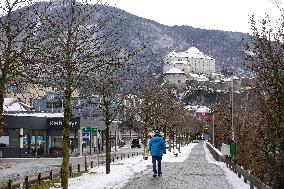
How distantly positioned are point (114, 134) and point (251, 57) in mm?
76377

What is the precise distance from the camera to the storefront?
213ft

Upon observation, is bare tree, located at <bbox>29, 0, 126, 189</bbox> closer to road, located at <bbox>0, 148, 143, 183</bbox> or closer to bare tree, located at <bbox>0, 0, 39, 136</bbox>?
bare tree, located at <bbox>0, 0, 39, 136</bbox>

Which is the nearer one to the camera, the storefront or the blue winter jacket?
the blue winter jacket

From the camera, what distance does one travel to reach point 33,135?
6762 cm

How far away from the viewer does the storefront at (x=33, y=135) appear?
213ft

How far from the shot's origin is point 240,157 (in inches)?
1127

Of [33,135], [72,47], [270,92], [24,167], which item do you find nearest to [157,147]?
[72,47]

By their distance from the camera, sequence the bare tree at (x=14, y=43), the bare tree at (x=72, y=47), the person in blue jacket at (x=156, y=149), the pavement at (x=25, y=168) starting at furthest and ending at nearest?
the pavement at (x=25, y=168) → the person in blue jacket at (x=156, y=149) → the bare tree at (x=72, y=47) → the bare tree at (x=14, y=43)

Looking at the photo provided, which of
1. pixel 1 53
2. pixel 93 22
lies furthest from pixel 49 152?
pixel 1 53

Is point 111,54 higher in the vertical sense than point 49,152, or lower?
A: higher

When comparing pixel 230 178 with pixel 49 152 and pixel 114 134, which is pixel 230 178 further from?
pixel 114 134

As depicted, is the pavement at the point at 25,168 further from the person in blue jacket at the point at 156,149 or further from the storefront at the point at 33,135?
the storefront at the point at 33,135

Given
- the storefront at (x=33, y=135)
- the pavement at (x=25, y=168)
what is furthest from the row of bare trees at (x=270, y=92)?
the storefront at (x=33, y=135)

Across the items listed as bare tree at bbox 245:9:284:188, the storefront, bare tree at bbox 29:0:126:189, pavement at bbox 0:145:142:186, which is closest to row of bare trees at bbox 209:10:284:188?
bare tree at bbox 245:9:284:188
